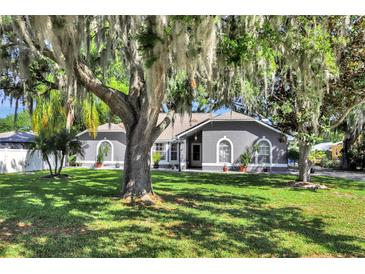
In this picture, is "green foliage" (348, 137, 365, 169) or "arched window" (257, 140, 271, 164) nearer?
"arched window" (257, 140, 271, 164)

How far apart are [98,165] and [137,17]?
858 inches

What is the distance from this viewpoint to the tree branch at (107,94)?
862 centimetres

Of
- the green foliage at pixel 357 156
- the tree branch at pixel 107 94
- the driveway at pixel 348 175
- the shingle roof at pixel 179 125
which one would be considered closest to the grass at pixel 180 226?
the tree branch at pixel 107 94

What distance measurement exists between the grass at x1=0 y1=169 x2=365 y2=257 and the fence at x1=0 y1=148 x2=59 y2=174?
927cm

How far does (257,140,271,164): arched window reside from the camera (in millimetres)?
22828

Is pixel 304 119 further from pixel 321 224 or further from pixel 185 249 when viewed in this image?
pixel 185 249

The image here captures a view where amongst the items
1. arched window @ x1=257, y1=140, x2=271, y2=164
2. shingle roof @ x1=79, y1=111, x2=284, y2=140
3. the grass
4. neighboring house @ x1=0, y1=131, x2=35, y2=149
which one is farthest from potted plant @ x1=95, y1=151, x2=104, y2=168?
the grass

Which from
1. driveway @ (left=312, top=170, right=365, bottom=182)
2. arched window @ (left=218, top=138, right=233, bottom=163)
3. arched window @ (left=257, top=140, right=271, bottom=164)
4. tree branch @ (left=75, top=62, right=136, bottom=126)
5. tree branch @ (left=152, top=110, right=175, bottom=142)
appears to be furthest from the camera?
arched window @ (left=218, top=138, right=233, bottom=163)

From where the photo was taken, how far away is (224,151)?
2341 centimetres

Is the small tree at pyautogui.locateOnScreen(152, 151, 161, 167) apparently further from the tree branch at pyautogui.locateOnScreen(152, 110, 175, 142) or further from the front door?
the tree branch at pyautogui.locateOnScreen(152, 110, 175, 142)

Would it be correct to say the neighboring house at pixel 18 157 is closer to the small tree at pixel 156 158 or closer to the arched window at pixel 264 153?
the small tree at pixel 156 158

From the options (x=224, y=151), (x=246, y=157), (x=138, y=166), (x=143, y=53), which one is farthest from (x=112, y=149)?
(x=143, y=53)

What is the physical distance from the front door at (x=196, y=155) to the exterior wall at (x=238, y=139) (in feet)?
8.07
